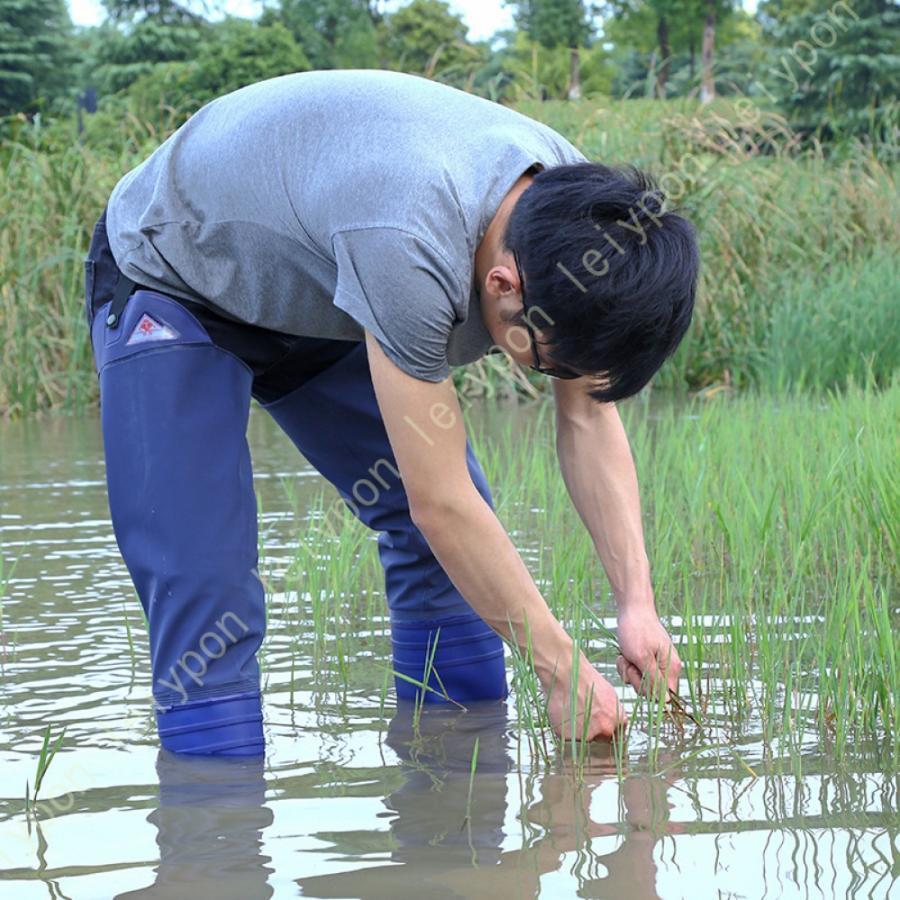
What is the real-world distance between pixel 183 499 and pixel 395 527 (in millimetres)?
571

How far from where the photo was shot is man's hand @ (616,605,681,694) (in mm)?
2615

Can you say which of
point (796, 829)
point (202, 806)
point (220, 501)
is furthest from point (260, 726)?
point (796, 829)

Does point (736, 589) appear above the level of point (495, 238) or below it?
→ below

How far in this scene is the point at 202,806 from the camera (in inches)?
96.4

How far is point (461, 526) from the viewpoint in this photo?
231cm

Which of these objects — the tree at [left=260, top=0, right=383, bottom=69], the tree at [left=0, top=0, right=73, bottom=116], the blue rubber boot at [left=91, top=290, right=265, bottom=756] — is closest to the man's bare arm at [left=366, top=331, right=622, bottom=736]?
the blue rubber boot at [left=91, top=290, right=265, bottom=756]

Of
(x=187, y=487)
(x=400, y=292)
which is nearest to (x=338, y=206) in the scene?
(x=400, y=292)

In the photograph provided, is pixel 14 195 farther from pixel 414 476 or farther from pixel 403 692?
pixel 414 476

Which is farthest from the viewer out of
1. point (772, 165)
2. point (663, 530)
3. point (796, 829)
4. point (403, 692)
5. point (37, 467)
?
point (772, 165)

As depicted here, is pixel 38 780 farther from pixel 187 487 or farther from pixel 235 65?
A: pixel 235 65

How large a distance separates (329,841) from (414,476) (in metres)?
0.59

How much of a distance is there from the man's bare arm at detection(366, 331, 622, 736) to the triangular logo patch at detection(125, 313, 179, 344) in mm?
438

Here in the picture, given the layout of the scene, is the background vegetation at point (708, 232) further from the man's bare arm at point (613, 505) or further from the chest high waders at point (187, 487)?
the chest high waders at point (187, 487)

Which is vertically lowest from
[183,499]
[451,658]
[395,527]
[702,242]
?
[451,658]
